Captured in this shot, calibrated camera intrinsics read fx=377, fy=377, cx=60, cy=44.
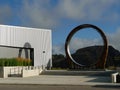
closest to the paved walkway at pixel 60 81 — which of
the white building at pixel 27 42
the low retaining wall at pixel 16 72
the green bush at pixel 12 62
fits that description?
the low retaining wall at pixel 16 72

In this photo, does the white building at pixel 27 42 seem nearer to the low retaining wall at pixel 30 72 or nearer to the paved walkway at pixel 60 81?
the low retaining wall at pixel 30 72

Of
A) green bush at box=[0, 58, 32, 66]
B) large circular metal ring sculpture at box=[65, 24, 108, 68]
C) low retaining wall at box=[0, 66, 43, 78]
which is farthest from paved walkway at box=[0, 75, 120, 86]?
large circular metal ring sculpture at box=[65, 24, 108, 68]

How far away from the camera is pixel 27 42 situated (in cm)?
4988

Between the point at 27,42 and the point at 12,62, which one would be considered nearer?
the point at 12,62

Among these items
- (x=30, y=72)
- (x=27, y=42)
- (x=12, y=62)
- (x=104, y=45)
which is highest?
(x=27, y=42)

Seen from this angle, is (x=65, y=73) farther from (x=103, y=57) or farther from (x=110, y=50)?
(x=110, y=50)

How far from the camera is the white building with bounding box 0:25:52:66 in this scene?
152 feet

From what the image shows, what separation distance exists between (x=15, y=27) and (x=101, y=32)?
11.4 m

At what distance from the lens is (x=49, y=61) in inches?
2103

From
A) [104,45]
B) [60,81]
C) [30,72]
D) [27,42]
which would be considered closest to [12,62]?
[30,72]

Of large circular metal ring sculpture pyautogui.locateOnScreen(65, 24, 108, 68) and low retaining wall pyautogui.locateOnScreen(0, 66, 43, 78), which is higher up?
large circular metal ring sculpture pyautogui.locateOnScreen(65, 24, 108, 68)

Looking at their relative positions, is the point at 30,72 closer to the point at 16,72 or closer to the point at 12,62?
the point at 16,72

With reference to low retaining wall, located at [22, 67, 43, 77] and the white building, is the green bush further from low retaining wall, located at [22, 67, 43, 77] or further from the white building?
the white building

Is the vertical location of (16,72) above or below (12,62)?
below
